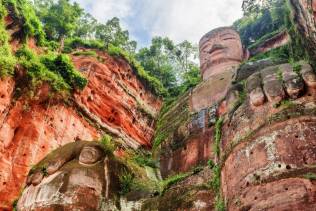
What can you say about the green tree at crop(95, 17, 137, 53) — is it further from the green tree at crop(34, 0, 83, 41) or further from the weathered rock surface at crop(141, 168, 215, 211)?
the weathered rock surface at crop(141, 168, 215, 211)

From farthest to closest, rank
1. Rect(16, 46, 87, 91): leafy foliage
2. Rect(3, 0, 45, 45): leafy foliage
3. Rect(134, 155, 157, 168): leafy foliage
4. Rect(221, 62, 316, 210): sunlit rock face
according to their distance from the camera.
→ Rect(134, 155, 157, 168): leafy foliage
Rect(3, 0, 45, 45): leafy foliage
Rect(16, 46, 87, 91): leafy foliage
Rect(221, 62, 316, 210): sunlit rock face

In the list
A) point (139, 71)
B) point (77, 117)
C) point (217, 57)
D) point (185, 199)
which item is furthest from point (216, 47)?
point (185, 199)

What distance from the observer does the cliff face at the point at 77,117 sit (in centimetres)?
1759

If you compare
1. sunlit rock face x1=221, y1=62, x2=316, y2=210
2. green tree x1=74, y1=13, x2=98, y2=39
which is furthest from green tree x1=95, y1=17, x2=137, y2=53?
sunlit rock face x1=221, y1=62, x2=316, y2=210

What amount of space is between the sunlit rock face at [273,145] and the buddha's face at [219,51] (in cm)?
1140

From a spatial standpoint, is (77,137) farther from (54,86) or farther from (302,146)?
(302,146)

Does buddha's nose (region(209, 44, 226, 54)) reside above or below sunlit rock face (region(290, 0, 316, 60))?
above

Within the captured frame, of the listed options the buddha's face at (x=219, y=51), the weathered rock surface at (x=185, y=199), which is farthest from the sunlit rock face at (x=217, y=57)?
the weathered rock surface at (x=185, y=199)

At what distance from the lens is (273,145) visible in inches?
513

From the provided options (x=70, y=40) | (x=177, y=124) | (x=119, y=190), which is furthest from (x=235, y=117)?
(x=70, y=40)

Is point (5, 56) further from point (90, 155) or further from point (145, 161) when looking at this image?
point (145, 161)

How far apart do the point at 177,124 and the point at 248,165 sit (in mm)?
10217

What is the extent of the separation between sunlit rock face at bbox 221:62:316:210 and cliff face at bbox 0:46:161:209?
901cm

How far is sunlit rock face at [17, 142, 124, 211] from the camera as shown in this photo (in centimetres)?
1293
